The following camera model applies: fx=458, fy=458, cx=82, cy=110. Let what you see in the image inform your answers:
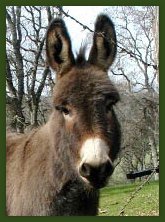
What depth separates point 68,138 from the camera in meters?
2.43

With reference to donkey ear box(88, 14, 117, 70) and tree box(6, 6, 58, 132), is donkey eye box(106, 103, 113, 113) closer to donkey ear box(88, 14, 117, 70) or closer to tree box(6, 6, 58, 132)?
donkey ear box(88, 14, 117, 70)

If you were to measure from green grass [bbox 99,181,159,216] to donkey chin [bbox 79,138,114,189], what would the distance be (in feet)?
2.81

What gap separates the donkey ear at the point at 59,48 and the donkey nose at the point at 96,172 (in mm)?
718

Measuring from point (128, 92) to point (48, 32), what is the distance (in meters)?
0.58

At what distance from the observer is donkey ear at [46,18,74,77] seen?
2611 mm

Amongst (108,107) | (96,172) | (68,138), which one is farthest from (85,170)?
(108,107)

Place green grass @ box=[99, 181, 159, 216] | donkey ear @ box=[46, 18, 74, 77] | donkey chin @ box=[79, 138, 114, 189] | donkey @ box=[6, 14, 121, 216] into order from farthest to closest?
green grass @ box=[99, 181, 159, 216] → donkey ear @ box=[46, 18, 74, 77] → donkey @ box=[6, 14, 121, 216] → donkey chin @ box=[79, 138, 114, 189]

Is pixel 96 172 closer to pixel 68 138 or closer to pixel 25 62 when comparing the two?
pixel 68 138

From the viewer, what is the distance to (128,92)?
8.69 ft

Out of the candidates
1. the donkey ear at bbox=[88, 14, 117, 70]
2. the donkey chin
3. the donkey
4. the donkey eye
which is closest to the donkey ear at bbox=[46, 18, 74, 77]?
the donkey
